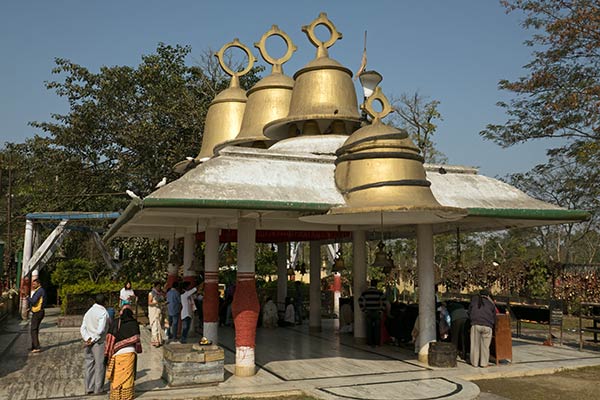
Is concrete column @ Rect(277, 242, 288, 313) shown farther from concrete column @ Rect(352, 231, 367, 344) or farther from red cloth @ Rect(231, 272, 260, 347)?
red cloth @ Rect(231, 272, 260, 347)

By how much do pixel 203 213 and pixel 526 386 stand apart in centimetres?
704

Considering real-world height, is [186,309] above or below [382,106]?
below

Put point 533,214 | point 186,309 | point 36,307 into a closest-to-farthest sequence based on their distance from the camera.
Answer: point 533,214 → point 36,307 → point 186,309

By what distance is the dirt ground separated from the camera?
9.64m

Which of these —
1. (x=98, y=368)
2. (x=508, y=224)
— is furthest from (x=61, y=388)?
(x=508, y=224)

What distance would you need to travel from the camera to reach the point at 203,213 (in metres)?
10.4

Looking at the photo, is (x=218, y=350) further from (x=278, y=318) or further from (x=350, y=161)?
(x=278, y=318)

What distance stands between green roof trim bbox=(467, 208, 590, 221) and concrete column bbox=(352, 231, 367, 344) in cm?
451

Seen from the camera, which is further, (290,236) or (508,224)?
(290,236)

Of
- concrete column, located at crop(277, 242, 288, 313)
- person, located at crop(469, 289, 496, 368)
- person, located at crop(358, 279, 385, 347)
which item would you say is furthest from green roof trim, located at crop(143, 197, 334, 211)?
concrete column, located at crop(277, 242, 288, 313)

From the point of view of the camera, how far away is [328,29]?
1451cm

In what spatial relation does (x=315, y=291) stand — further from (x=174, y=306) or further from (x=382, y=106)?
(x=382, y=106)

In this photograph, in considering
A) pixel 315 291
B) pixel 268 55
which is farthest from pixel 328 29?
pixel 315 291

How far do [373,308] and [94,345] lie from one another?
729cm
